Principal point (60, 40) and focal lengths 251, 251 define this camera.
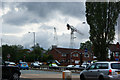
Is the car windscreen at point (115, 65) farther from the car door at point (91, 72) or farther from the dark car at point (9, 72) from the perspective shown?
the dark car at point (9, 72)

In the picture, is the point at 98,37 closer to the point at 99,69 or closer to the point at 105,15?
the point at 105,15

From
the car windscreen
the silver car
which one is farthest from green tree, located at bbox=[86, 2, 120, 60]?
the car windscreen

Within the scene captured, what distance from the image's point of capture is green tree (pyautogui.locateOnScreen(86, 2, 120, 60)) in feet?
119

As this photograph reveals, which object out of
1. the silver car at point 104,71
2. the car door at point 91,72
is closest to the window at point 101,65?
the silver car at point 104,71

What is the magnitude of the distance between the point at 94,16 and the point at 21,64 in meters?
16.7

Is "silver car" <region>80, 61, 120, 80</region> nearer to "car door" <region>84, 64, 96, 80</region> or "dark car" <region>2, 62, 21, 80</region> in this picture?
"car door" <region>84, 64, 96, 80</region>

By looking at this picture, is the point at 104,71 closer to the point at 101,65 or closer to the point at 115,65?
the point at 101,65

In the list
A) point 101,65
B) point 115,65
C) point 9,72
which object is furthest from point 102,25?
point 9,72

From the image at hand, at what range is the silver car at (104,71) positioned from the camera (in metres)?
15.9

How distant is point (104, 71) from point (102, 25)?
20.9m

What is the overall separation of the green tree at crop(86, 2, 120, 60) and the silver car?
18959 mm

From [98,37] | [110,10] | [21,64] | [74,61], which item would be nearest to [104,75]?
[98,37]

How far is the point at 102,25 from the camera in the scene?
36.5m

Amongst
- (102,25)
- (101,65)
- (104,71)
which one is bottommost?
(104,71)
